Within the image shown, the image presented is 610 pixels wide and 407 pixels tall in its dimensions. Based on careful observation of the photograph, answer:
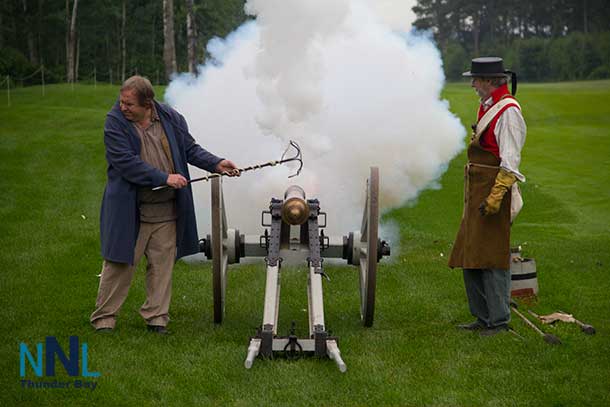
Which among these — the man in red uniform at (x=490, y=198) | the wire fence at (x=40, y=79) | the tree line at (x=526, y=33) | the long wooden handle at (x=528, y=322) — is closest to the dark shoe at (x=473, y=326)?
the man in red uniform at (x=490, y=198)

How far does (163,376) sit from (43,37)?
51576mm

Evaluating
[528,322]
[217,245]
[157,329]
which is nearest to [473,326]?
[528,322]

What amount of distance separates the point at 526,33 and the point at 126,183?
2421 inches

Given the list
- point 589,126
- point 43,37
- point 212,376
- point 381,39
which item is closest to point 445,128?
point 381,39

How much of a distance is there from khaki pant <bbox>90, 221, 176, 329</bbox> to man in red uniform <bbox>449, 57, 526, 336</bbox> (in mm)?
2170

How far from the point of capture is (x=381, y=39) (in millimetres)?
11070

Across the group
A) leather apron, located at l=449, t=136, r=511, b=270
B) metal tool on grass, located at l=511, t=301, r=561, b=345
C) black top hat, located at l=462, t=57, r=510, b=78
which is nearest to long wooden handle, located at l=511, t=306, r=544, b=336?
metal tool on grass, located at l=511, t=301, r=561, b=345

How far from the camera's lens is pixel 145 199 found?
272 inches

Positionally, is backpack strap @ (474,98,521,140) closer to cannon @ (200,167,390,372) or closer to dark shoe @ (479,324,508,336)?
cannon @ (200,167,390,372)

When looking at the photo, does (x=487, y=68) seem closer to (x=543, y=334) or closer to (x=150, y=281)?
(x=543, y=334)

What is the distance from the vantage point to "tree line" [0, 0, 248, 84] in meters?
40.8

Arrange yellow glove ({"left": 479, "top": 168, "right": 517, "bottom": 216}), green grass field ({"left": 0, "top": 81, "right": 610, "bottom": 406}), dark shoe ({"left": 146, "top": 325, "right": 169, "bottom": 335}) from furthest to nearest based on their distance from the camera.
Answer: dark shoe ({"left": 146, "top": 325, "right": 169, "bottom": 335}) → yellow glove ({"left": 479, "top": 168, "right": 517, "bottom": 216}) → green grass field ({"left": 0, "top": 81, "right": 610, "bottom": 406})

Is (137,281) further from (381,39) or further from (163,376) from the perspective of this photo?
(381,39)

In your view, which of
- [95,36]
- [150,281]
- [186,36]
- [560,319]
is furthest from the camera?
[95,36]
